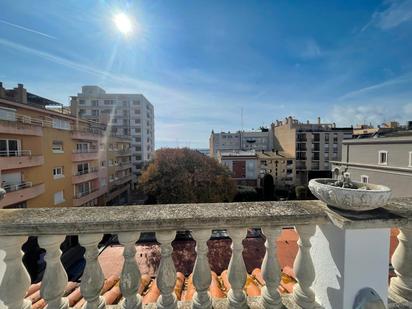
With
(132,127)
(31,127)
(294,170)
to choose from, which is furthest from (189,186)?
(132,127)

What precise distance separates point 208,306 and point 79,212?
107 cm

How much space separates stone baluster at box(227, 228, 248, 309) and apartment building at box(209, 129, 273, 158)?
150 ft

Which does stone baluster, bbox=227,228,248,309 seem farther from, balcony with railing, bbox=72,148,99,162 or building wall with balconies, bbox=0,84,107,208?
balcony with railing, bbox=72,148,99,162

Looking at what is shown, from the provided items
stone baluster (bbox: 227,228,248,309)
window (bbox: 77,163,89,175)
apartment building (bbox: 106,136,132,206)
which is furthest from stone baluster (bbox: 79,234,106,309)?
apartment building (bbox: 106,136,132,206)

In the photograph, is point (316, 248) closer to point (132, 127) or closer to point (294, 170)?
point (294, 170)

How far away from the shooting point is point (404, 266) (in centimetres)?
143

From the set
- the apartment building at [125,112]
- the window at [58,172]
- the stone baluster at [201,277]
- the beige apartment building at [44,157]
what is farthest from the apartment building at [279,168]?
the stone baluster at [201,277]

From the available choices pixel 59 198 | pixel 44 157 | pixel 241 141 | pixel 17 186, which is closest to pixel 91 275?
pixel 17 186

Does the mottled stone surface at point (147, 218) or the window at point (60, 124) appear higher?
the window at point (60, 124)

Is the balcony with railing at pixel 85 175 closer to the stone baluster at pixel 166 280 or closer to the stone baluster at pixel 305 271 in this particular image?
the stone baluster at pixel 166 280

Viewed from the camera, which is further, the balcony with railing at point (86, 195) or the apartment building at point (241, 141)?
the apartment building at point (241, 141)

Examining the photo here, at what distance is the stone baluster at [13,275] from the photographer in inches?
47.5

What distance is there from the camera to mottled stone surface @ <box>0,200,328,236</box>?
122 centimetres

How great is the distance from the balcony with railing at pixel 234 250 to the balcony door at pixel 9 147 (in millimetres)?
15167
